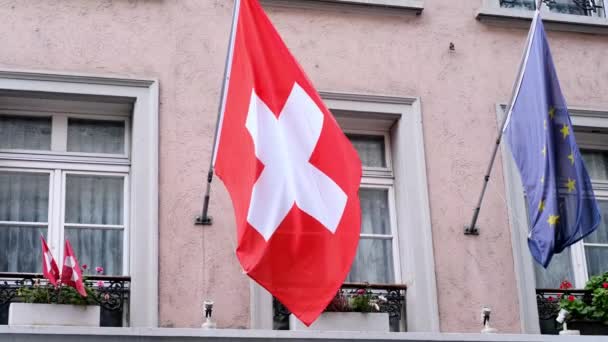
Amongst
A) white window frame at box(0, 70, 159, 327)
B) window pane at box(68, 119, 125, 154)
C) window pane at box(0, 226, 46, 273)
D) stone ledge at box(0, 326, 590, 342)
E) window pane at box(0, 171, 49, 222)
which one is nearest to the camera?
stone ledge at box(0, 326, 590, 342)

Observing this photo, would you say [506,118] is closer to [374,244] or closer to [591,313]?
[374,244]

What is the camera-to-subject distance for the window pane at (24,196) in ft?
36.9

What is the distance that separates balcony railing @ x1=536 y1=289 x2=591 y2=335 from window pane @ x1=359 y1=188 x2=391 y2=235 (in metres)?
1.50

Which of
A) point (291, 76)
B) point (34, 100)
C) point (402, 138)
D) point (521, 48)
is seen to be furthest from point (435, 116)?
point (34, 100)

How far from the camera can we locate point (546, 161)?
1091cm

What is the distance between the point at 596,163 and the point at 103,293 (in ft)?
16.6

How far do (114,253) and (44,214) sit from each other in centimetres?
69

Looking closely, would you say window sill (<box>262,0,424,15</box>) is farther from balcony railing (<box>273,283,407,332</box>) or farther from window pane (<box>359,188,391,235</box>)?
balcony railing (<box>273,283,407,332</box>)

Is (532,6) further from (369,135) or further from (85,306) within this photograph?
(85,306)

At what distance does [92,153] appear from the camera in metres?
11.6

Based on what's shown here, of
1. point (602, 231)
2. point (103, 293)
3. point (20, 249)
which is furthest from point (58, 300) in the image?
point (602, 231)

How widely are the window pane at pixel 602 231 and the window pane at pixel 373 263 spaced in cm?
200

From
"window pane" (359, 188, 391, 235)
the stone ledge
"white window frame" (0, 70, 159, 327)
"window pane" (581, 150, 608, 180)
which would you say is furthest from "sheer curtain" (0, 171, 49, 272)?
"window pane" (581, 150, 608, 180)

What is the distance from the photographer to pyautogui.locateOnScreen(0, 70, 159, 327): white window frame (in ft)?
35.6
